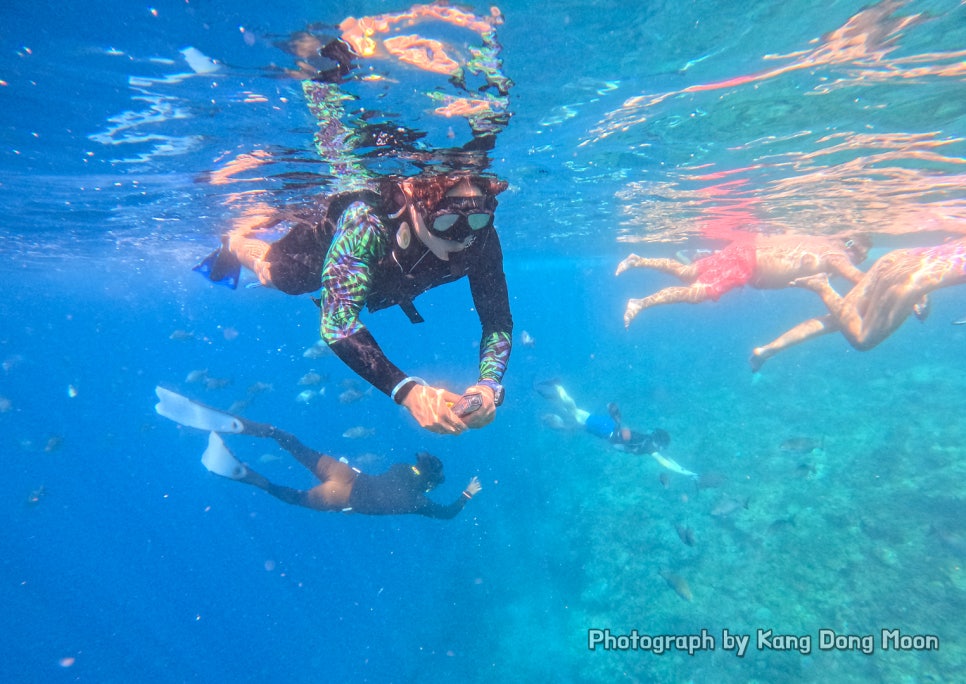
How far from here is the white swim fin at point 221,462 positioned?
10.6 m

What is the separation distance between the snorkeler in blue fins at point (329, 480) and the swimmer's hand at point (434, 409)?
315 inches

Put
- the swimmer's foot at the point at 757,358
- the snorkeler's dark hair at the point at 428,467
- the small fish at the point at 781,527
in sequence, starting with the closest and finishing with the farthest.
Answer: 1. the snorkeler's dark hair at the point at 428,467
2. the swimmer's foot at the point at 757,358
3. the small fish at the point at 781,527

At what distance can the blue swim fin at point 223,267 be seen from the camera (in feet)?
24.5

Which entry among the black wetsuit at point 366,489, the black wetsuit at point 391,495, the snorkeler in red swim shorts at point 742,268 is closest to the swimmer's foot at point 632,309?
the snorkeler in red swim shorts at point 742,268

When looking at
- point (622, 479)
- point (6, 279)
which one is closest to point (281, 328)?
point (6, 279)

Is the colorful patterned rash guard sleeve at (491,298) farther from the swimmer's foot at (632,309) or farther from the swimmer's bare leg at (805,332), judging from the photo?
the swimmer's bare leg at (805,332)

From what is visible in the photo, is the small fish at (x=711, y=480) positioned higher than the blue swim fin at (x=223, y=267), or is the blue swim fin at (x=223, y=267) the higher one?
the blue swim fin at (x=223, y=267)

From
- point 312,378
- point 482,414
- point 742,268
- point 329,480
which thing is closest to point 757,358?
point 742,268

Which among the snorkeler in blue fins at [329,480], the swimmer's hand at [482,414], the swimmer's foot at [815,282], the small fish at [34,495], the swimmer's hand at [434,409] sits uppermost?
the swimmer's hand at [434,409]

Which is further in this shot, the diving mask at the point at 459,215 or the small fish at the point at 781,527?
the small fish at the point at 781,527

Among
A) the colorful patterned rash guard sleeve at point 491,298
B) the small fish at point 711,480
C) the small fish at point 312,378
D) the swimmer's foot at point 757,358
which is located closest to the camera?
the colorful patterned rash guard sleeve at point 491,298

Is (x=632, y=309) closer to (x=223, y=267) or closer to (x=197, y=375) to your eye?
(x=223, y=267)

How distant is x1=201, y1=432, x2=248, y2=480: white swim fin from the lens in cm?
1062

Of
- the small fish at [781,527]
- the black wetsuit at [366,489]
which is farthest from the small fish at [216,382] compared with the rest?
the small fish at [781,527]
